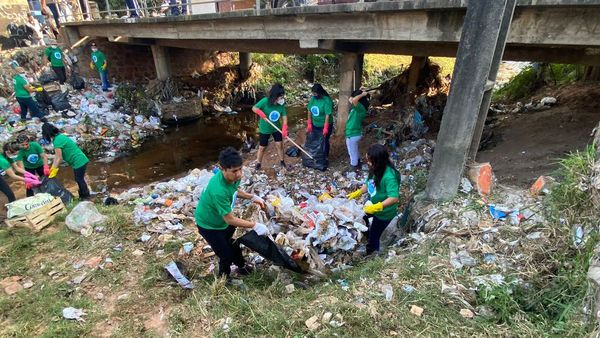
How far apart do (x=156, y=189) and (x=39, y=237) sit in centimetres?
181

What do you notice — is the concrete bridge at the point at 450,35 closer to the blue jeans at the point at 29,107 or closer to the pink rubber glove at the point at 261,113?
the pink rubber glove at the point at 261,113

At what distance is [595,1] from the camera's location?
324 centimetres

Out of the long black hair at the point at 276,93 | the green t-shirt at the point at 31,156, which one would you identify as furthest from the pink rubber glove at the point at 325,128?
the green t-shirt at the point at 31,156

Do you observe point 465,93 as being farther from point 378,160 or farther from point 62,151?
point 62,151

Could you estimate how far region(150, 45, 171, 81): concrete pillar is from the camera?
38.4 ft

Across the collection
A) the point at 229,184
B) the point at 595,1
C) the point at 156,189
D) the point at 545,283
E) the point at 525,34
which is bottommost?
the point at 156,189

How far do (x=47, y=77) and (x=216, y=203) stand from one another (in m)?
11.7

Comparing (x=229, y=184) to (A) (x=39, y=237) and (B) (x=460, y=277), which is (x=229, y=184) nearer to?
(B) (x=460, y=277)

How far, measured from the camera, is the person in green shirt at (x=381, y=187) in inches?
131

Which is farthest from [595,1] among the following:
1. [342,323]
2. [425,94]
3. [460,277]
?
[425,94]

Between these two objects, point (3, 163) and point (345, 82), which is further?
point (345, 82)

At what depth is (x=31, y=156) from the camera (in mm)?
5402

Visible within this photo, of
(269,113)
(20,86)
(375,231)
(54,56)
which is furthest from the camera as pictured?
(54,56)

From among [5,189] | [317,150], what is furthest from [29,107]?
[317,150]
